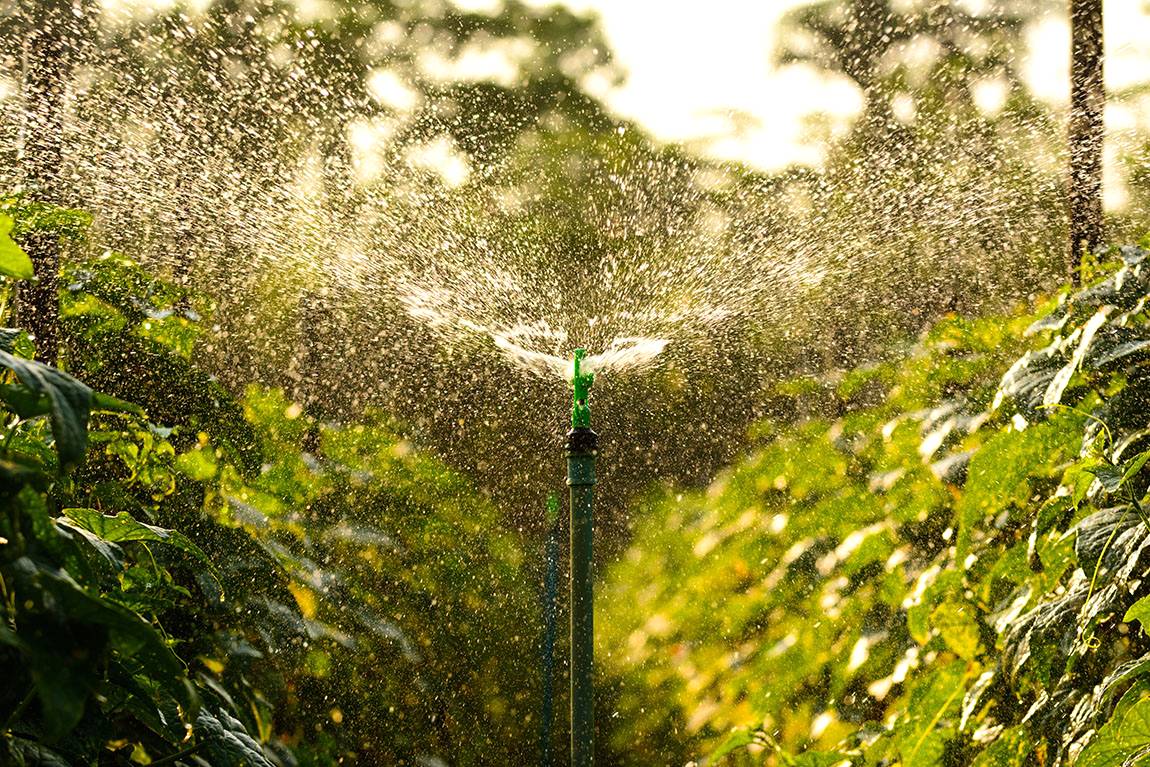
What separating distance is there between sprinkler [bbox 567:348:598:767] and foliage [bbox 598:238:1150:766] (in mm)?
315

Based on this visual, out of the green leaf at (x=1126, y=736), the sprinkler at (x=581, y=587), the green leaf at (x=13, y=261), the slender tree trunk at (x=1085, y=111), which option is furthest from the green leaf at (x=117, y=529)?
the slender tree trunk at (x=1085, y=111)

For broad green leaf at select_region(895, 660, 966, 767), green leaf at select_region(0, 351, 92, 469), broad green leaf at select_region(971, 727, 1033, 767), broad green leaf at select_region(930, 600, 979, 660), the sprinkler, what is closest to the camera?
green leaf at select_region(0, 351, 92, 469)

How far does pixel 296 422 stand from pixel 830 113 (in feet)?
11.8

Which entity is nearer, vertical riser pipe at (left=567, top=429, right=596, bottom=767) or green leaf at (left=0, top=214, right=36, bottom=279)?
green leaf at (left=0, top=214, right=36, bottom=279)

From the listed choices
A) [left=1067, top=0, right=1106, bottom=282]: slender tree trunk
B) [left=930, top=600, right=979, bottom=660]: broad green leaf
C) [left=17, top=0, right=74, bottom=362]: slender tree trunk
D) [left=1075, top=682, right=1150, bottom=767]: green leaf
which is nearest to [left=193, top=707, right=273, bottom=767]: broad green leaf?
[left=1075, top=682, right=1150, bottom=767]: green leaf

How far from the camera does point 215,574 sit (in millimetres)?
1354

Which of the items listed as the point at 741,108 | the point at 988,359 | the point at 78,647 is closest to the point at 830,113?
the point at 741,108

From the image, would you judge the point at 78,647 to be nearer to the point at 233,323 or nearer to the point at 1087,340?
the point at 1087,340

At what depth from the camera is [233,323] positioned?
4.15 metres

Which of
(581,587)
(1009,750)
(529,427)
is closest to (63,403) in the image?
(1009,750)

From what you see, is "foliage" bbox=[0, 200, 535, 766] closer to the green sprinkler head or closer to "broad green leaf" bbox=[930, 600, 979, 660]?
the green sprinkler head

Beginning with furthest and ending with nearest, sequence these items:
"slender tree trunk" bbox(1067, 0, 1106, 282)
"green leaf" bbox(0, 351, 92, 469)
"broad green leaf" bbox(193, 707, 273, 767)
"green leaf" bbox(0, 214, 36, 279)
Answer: "slender tree trunk" bbox(1067, 0, 1106, 282), "broad green leaf" bbox(193, 707, 273, 767), "green leaf" bbox(0, 214, 36, 279), "green leaf" bbox(0, 351, 92, 469)

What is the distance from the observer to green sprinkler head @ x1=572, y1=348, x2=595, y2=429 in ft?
6.91

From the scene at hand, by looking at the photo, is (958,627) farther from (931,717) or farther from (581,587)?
(581,587)
